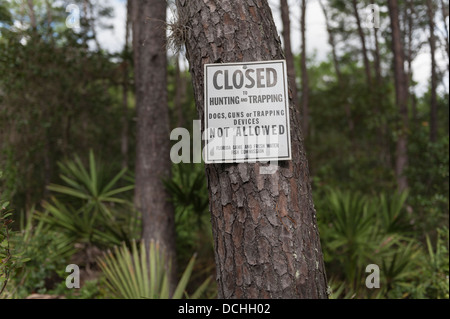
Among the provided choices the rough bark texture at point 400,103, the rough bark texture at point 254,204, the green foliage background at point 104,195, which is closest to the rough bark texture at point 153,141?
the green foliage background at point 104,195

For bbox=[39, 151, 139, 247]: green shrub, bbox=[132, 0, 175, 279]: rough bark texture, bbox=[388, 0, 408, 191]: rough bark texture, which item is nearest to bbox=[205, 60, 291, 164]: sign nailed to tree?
bbox=[39, 151, 139, 247]: green shrub

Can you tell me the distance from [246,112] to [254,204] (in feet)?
1.53

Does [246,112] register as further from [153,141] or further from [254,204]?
[153,141]

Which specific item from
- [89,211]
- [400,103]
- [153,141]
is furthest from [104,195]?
[400,103]

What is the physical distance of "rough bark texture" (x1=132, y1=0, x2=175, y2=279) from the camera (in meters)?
5.51

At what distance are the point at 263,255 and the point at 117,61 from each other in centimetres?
1019

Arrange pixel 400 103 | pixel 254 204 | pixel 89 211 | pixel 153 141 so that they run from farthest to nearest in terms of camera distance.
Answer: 1. pixel 400 103
2. pixel 153 141
3. pixel 89 211
4. pixel 254 204

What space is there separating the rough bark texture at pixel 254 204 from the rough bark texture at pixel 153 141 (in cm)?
354

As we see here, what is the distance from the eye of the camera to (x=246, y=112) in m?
2.03

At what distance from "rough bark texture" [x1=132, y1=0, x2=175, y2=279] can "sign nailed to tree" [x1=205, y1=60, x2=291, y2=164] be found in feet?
11.8

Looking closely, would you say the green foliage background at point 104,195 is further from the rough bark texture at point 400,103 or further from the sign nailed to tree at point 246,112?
the sign nailed to tree at point 246,112

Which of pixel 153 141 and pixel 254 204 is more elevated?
pixel 153 141

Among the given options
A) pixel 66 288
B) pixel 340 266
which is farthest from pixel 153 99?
pixel 340 266
